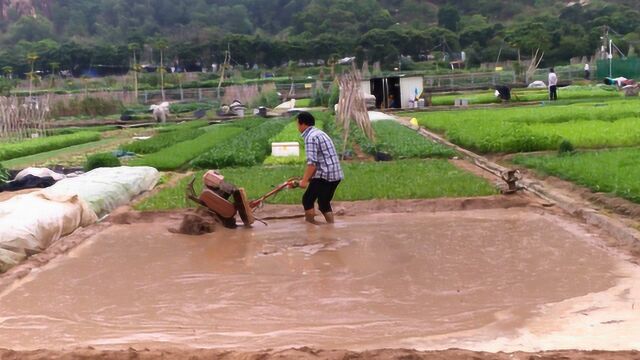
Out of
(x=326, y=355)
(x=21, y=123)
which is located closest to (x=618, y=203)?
(x=326, y=355)

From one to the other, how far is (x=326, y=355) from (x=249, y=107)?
4606cm

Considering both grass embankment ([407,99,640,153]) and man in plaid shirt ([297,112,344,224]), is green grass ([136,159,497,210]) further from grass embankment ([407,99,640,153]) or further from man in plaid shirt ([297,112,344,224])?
grass embankment ([407,99,640,153])

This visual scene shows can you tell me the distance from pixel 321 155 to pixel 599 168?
17.9 feet

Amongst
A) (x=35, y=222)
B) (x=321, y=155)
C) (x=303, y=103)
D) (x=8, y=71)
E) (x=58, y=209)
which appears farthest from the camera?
(x=8, y=71)

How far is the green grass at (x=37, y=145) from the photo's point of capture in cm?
2519

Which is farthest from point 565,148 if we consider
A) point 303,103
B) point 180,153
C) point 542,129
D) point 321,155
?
point 303,103

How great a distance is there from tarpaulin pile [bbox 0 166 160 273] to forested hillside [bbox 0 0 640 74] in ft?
204

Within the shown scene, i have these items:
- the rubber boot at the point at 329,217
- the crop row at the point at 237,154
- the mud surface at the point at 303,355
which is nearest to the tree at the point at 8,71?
the crop row at the point at 237,154

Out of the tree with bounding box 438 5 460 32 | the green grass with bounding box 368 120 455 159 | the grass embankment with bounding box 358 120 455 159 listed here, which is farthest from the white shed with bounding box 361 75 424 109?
the tree with bounding box 438 5 460 32

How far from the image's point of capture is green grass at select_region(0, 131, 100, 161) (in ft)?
82.6

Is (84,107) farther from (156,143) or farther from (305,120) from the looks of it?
(305,120)

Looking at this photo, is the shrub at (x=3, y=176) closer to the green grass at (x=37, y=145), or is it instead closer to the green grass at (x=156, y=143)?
the green grass at (x=156, y=143)

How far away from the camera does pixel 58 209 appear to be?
411 inches

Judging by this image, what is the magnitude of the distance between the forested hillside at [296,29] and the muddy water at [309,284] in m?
64.6
